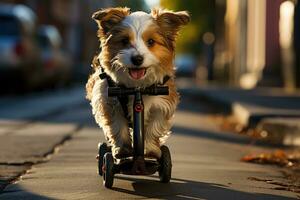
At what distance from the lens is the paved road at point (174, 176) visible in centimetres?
668

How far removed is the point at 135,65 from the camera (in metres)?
6.58

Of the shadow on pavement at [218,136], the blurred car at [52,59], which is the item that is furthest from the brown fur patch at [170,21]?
the blurred car at [52,59]

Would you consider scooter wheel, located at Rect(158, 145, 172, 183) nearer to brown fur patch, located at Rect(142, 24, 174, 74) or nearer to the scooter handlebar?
the scooter handlebar

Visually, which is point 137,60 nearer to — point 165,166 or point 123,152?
point 123,152

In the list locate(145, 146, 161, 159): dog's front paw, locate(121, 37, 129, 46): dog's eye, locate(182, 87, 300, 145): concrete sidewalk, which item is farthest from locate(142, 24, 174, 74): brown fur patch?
locate(182, 87, 300, 145): concrete sidewalk

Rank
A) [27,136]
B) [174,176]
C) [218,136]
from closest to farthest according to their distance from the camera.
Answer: [174,176] < [27,136] < [218,136]

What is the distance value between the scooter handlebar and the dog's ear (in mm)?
395

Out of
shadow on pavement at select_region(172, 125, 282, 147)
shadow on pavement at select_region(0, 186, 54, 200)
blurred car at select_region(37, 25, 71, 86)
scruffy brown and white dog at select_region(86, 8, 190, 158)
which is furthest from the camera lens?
blurred car at select_region(37, 25, 71, 86)

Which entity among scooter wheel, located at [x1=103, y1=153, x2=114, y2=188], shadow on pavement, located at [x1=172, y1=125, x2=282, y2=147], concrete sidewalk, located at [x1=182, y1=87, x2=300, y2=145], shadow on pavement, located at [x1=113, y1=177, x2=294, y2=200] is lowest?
shadow on pavement, located at [x1=172, y1=125, x2=282, y2=147]

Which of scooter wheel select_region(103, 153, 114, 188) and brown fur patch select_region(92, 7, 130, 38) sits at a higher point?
brown fur patch select_region(92, 7, 130, 38)

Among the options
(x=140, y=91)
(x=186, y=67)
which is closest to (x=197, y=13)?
(x=186, y=67)

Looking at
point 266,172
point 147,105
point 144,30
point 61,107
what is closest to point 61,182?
point 147,105

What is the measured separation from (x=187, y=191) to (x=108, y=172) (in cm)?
60

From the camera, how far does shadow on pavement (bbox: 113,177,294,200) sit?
657 centimetres
